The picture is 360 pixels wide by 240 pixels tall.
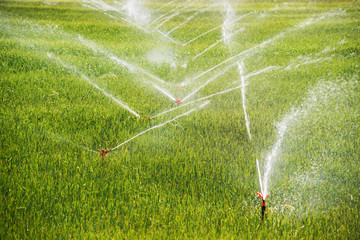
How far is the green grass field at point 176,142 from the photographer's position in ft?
7.45

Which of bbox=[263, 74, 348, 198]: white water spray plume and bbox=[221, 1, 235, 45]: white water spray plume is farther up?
bbox=[221, 1, 235, 45]: white water spray plume

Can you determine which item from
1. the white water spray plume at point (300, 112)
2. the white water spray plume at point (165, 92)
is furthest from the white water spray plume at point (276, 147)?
the white water spray plume at point (165, 92)

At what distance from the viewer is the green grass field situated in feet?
7.45

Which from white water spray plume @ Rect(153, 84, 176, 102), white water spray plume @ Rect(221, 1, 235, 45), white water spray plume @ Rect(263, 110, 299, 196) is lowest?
white water spray plume @ Rect(263, 110, 299, 196)

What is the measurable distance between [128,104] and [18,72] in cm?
245

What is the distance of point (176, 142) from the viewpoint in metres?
3.42

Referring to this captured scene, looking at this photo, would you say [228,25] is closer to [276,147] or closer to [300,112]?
[300,112]

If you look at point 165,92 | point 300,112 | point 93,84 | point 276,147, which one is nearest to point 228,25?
point 165,92

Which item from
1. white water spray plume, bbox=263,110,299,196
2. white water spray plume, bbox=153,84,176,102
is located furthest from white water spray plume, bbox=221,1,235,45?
white water spray plume, bbox=263,110,299,196

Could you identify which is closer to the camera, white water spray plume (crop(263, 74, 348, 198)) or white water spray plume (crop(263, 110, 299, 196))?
white water spray plume (crop(263, 110, 299, 196))

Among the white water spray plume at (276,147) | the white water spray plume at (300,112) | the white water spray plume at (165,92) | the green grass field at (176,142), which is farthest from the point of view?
the white water spray plume at (165,92)

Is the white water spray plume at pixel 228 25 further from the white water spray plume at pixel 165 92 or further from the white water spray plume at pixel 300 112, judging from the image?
the white water spray plume at pixel 165 92

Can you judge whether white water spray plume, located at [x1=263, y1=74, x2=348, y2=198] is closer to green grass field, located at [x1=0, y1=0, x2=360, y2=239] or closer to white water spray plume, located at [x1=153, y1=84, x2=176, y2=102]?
green grass field, located at [x1=0, y1=0, x2=360, y2=239]

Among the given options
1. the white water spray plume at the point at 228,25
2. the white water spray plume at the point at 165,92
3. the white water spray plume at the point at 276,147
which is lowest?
the white water spray plume at the point at 276,147
